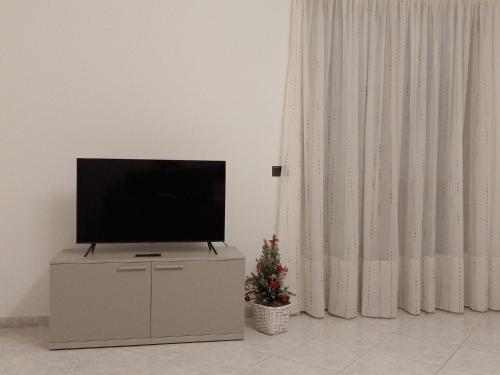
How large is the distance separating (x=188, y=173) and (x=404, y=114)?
6.39ft

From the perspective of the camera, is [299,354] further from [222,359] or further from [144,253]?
[144,253]

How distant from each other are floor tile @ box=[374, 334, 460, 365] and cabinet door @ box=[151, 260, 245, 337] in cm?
102

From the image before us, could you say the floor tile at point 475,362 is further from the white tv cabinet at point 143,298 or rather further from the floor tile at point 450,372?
the white tv cabinet at point 143,298

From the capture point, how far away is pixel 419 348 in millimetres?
3203

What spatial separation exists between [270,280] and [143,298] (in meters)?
0.94

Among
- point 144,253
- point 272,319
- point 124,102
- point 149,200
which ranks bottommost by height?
point 272,319

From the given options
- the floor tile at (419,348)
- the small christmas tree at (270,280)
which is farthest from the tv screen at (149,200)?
the floor tile at (419,348)

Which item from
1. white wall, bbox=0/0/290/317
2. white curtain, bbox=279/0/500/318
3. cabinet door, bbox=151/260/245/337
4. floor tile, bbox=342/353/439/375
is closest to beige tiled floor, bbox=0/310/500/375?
floor tile, bbox=342/353/439/375

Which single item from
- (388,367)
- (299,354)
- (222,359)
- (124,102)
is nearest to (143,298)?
(222,359)

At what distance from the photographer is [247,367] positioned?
280cm

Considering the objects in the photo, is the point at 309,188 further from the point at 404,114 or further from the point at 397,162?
the point at 404,114

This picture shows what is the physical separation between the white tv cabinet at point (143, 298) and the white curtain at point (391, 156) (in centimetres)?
80

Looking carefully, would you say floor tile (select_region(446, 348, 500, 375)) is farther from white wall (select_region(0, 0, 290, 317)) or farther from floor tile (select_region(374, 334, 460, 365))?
white wall (select_region(0, 0, 290, 317))

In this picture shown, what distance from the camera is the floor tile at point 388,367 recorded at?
2.78m
